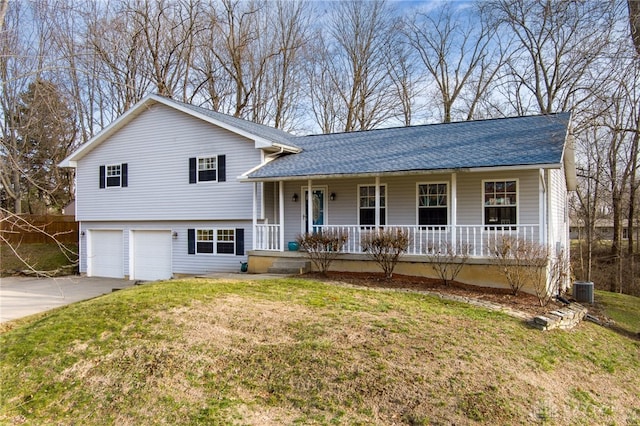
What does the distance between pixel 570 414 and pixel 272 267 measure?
8.89 meters

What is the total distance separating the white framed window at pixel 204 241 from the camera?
15531 mm

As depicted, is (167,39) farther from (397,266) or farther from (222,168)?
(397,266)

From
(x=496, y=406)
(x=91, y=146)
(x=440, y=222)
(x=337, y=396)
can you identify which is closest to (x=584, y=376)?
(x=496, y=406)

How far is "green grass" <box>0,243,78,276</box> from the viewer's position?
2066 cm

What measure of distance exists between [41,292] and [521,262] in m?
15.1

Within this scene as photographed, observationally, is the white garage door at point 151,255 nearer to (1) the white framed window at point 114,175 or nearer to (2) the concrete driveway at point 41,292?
(2) the concrete driveway at point 41,292

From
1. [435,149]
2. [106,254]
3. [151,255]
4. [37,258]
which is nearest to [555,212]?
[435,149]

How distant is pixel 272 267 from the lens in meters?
12.9

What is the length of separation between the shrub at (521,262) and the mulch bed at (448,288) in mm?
298

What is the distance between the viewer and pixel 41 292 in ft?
49.5

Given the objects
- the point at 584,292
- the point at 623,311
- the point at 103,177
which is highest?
the point at 103,177

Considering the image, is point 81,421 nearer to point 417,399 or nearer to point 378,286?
point 417,399

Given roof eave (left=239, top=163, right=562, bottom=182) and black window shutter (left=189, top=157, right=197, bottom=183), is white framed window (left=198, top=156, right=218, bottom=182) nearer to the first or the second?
black window shutter (left=189, top=157, right=197, bottom=183)

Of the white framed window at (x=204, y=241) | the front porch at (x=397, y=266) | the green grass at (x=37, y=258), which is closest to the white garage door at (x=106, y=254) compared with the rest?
the green grass at (x=37, y=258)
